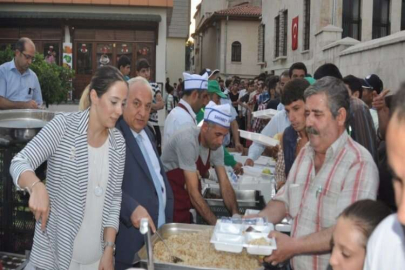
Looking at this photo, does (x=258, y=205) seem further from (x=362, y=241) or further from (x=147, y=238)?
(x=362, y=241)

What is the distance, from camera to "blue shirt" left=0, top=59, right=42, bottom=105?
5.91 meters

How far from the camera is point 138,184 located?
10.6 ft

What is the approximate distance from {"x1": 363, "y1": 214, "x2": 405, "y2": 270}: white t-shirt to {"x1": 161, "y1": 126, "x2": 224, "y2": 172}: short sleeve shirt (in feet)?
6.98

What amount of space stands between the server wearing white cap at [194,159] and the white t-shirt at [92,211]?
3.19 feet

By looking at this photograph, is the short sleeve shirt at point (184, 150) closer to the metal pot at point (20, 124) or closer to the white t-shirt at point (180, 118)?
the white t-shirt at point (180, 118)

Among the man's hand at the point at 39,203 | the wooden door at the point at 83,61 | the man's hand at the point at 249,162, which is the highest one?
the wooden door at the point at 83,61

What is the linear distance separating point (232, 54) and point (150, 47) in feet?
73.6

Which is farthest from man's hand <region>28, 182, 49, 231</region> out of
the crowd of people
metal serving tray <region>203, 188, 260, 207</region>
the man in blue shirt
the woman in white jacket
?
the man in blue shirt

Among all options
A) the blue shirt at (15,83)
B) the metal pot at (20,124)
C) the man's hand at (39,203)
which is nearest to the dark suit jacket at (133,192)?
the man's hand at (39,203)

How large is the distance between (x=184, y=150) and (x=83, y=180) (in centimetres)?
112

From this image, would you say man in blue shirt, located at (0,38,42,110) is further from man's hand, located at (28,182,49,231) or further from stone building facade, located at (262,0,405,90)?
stone building facade, located at (262,0,405,90)

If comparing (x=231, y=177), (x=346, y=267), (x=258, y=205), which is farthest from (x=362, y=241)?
(x=231, y=177)

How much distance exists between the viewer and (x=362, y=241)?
1.96m

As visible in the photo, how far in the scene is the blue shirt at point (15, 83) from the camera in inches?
233
